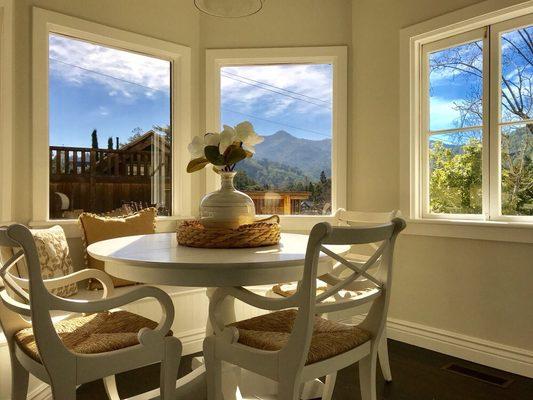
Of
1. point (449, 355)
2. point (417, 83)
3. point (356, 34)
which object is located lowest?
point (449, 355)

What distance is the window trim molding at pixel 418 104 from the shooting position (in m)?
2.56

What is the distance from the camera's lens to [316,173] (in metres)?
3.58

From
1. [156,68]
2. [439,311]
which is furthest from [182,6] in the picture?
[439,311]

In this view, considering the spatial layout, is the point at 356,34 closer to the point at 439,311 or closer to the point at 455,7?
the point at 455,7

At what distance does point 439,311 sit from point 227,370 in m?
1.70

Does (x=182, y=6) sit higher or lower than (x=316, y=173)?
higher

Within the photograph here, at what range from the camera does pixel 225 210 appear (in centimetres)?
191

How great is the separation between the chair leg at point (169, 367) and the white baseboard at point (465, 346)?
6.56ft

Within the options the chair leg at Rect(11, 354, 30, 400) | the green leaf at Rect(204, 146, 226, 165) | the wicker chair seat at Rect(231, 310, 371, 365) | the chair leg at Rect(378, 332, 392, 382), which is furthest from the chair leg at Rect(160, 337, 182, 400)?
the chair leg at Rect(378, 332, 392, 382)

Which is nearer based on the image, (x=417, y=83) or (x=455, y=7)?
(x=455, y=7)

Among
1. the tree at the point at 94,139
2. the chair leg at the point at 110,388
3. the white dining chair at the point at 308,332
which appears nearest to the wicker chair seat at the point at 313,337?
the white dining chair at the point at 308,332

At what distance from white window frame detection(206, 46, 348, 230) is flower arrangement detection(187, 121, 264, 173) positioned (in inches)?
62.5

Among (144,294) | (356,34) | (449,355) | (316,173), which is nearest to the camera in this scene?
(144,294)

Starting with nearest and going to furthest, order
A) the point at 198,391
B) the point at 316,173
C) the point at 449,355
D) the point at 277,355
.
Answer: the point at 277,355
the point at 198,391
the point at 449,355
the point at 316,173
